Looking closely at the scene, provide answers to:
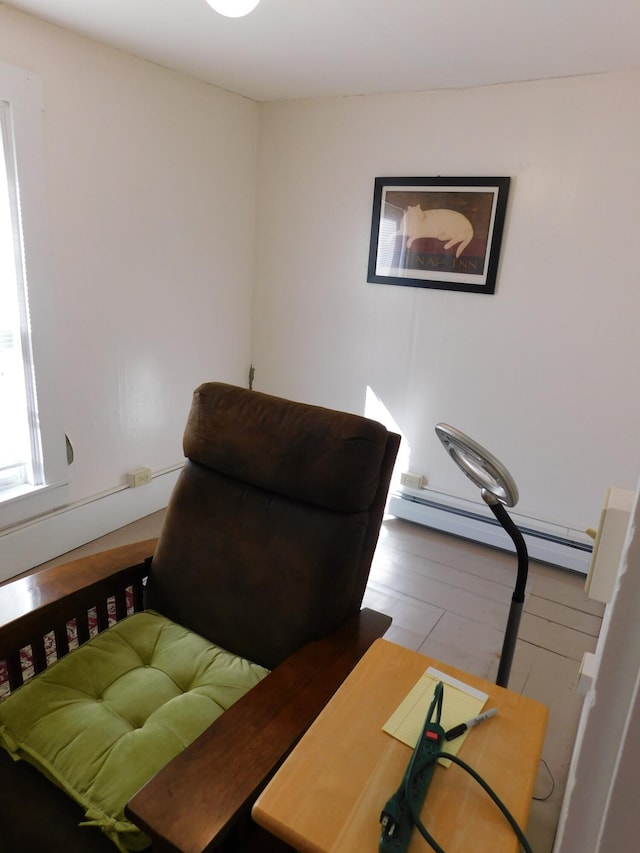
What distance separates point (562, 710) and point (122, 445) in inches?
91.5

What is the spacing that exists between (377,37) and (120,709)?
2.47 meters

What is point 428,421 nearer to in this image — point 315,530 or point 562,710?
point 562,710

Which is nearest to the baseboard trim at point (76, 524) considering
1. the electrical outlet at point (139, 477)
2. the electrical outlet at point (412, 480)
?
the electrical outlet at point (139, 477)

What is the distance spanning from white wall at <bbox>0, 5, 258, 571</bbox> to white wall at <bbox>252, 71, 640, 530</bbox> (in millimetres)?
328

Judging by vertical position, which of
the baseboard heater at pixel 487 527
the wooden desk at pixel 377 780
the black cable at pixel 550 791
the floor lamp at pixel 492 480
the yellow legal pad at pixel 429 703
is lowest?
the black cable at pixel 550 791

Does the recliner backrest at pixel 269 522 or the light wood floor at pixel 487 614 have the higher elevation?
the recliner backrest at pixel 269 522

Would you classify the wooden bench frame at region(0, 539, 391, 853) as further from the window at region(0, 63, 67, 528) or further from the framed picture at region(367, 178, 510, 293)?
the framed picture at region(367, 178, 510, 293)

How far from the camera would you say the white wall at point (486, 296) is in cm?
248

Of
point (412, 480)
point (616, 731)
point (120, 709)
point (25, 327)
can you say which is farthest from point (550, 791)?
point (25, 327)

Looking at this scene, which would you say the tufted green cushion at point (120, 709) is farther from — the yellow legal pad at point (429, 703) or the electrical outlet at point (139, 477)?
the electrical outlet at point (139, 477)

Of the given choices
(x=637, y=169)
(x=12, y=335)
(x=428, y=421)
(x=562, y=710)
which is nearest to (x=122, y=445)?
(x=12, y=335)

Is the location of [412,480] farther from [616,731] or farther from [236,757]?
[616,731]

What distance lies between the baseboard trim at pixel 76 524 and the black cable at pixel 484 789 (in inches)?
85.6

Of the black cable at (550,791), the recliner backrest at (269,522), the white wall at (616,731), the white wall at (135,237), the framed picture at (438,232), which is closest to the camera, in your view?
the white wall at (616,731)
